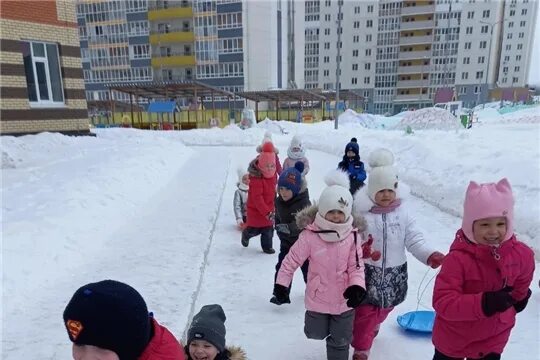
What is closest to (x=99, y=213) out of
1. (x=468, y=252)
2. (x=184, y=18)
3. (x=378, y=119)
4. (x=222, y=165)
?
(x=468, y=252)

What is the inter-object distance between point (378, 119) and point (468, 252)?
35666 millimetres

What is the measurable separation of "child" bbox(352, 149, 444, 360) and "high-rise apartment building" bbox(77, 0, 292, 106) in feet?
165

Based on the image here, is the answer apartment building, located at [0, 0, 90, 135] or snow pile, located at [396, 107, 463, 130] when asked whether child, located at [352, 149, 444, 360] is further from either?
snow pile, located at [396, 107, 463, 130]

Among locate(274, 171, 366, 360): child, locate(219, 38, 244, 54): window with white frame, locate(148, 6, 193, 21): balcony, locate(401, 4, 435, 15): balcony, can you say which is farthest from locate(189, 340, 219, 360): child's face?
locate(401, 4, 435, 15): balcony

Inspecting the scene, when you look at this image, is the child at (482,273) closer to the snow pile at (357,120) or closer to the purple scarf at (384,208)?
the purple scarf at (384,208)

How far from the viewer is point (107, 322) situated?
1259 mm

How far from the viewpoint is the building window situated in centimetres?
1359

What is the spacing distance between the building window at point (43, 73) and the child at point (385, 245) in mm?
A: 14791

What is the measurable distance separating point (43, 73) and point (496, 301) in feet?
53.1

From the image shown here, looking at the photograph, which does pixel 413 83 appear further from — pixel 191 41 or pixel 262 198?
pixel 262 198

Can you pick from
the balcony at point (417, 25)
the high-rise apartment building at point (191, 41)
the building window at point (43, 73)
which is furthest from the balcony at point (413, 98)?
the building window at point (43, 73)

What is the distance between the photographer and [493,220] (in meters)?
1.89

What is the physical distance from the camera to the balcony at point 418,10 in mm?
65375

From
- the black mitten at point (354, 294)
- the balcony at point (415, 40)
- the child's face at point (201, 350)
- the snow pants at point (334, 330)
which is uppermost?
the balcony at point (415, 40)
